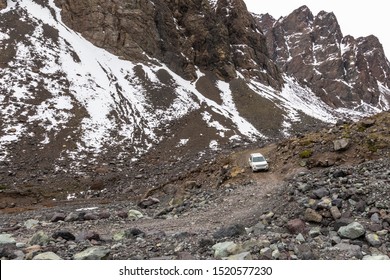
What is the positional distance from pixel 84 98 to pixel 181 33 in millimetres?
51202

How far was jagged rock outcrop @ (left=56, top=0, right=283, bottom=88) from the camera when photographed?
8375cm

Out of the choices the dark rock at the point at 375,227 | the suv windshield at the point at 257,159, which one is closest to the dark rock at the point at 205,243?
the dark rock at the point at 375,227

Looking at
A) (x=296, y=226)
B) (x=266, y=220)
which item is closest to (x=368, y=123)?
(x=266, y=220)

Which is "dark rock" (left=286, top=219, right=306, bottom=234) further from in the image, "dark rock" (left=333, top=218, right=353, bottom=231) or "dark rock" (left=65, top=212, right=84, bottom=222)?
"dark rock" (left=65, top=212, right=84, bottom=222)

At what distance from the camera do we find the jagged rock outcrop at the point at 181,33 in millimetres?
83750

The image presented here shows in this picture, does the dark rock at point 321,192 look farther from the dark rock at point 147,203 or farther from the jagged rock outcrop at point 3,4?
the jagged rock outcrop at point 3,4

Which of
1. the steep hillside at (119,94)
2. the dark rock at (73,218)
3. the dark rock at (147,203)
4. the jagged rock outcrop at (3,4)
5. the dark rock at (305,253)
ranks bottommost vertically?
the dark rock at (147,203)

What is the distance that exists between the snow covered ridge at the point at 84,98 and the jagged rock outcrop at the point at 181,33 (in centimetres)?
467

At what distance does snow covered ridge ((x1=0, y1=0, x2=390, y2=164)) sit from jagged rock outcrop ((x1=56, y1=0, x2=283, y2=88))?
4665mm

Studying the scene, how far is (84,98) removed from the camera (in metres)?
60.8

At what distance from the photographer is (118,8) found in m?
86.7

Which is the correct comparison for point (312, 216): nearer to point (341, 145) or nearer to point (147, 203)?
point (341, 145)
